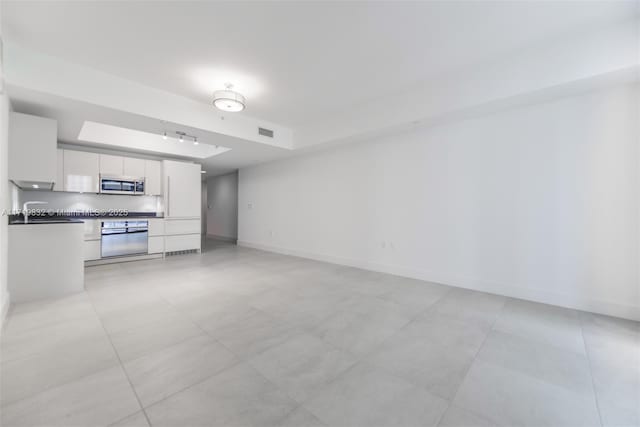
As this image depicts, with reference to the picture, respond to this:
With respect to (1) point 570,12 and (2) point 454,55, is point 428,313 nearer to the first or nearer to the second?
(2) point 454,55

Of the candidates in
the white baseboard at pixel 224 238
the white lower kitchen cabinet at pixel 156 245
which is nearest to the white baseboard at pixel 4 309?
the white lower kitchen cabinet at pixel 156 245

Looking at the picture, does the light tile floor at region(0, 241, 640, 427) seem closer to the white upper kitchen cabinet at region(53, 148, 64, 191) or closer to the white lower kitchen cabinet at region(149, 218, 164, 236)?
the white lower kitchen cabinet at region(149, 218, 164, 236)

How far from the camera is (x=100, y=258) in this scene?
5301mm

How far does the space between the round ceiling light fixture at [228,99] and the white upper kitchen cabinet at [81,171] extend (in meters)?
3.72

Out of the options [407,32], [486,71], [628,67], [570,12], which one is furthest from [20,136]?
[628,67]

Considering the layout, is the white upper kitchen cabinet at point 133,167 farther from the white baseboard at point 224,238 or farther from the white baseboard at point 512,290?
the white baseboard at point 512,290

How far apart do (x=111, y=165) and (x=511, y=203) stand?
24.8ft

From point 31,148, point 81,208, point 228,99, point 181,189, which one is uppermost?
point 228,99

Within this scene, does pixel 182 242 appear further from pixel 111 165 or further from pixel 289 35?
pixel 289 35

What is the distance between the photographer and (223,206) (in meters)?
9.68

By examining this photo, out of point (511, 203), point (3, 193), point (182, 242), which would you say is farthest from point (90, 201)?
point (511, 203)

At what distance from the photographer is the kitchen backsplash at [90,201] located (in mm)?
5250

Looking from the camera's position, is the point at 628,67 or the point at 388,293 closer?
the point at 628,67

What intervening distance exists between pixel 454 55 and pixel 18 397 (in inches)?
185
